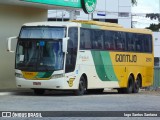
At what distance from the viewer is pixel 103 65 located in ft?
101

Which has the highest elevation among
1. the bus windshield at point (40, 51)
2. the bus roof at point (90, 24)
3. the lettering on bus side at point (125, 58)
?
the bus roof at point (90, 24)

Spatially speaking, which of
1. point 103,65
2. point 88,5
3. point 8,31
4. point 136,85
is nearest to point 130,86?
point 136,85

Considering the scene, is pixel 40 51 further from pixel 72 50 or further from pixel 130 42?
pixel 130 42

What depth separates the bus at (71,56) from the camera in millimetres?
27438

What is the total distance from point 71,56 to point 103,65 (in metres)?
3.40

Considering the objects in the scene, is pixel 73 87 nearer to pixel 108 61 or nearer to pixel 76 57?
pixel 76 57

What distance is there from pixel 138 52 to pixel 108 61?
3.41 m

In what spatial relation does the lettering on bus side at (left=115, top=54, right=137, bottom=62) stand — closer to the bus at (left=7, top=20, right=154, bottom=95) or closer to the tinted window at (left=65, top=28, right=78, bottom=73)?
the bus at (left=7, top=20, right=154, bottom=95)

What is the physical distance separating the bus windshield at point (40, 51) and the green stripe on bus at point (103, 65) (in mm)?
2654

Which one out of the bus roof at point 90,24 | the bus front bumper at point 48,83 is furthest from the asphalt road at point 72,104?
the bus roof at point 90,24

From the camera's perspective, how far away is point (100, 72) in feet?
100

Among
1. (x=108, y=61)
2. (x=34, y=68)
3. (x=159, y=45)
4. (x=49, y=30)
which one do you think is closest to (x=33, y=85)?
(x=34, y=68)

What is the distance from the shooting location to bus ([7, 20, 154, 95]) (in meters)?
27.4

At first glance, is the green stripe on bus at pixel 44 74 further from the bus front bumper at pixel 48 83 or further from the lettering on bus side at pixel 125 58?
the lettering on bus side at pixel 125 58
